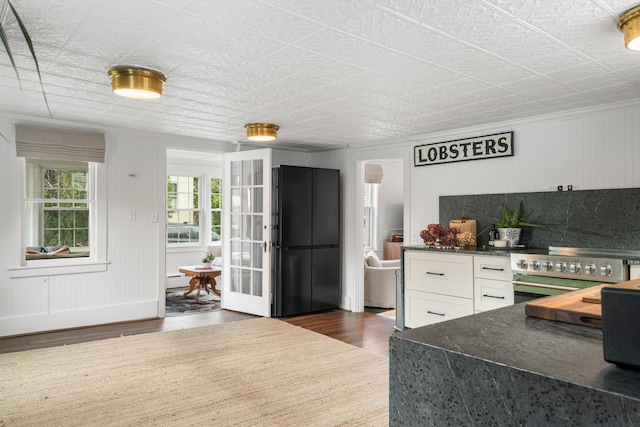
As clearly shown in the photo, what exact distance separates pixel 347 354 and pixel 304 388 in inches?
34.9

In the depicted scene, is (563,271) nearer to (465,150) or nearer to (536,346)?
(465,150)

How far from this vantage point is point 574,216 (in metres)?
4.02

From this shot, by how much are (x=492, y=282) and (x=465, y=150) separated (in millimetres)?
1582

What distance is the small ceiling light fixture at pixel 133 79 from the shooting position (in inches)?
116

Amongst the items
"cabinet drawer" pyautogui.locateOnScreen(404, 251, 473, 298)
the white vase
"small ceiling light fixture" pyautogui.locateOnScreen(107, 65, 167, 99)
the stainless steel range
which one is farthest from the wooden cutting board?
the white vase

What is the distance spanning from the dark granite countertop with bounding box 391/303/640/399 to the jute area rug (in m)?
1.85

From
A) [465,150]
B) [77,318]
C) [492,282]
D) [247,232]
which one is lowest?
[77,318]

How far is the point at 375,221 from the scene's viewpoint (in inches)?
328

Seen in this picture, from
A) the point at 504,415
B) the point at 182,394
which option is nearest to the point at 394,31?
the point at 504,415

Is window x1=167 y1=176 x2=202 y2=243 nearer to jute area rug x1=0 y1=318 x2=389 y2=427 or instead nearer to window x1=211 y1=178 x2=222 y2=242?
window x1=211 y1=178 x2=222 y2=242

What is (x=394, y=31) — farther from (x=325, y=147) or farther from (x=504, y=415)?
(x=325, y=147)

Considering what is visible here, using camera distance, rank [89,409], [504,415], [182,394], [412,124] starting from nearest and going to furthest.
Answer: [504,415]
[89,409]
[182,394]
[412,124]

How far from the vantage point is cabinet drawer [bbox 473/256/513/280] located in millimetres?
3805

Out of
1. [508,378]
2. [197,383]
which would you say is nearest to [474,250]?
[197,383]
